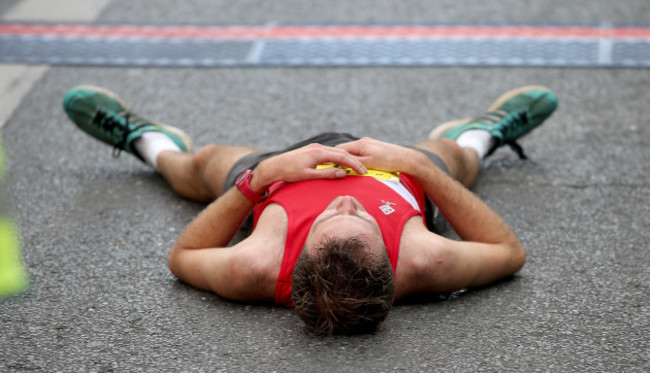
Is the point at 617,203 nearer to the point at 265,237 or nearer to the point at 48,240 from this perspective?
the point at 265,237

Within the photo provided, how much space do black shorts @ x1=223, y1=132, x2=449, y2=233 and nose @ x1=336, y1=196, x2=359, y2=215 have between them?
0.61 meters

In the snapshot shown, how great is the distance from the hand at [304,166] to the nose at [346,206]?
0.22m

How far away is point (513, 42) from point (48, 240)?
11.9ft

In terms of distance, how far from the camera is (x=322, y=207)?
2.78 metres

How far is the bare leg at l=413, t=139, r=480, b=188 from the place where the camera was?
352 centimetres

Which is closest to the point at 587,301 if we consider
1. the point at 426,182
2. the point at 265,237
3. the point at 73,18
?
the point at 426,182

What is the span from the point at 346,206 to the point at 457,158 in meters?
1.14

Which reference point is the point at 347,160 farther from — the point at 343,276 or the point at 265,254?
the point at 343,276

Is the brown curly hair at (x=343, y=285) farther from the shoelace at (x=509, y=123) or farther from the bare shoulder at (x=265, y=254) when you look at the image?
the shoelace at (x=509, y=123)

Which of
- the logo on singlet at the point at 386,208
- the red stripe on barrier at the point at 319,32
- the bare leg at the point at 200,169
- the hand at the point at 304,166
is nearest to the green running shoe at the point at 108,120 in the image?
the bare leg at the point at 200,169

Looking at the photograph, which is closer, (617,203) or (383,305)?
(383,305)

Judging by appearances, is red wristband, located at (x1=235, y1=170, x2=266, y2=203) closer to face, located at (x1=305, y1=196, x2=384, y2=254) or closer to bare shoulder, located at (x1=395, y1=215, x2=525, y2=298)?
face, located at (x1=305, y1=196, x2=384, y2=254)

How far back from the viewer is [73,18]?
6234 millimetres

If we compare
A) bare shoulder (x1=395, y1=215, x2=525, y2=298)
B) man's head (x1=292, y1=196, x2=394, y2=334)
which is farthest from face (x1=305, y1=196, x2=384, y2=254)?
bare shoulder (x1=395, y1=215, x2=525, y2=298)
